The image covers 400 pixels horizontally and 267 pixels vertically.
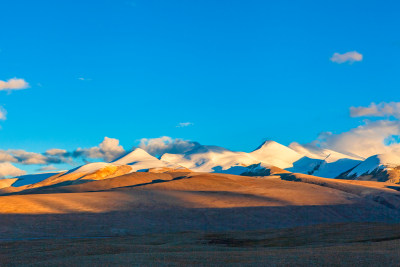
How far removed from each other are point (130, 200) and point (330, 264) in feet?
263

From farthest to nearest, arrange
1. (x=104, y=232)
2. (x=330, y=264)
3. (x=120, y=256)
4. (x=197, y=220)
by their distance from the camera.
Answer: (x=197, y=220)
(x=104, y=232)
(x=120, y=256)
(x=330, y=264)

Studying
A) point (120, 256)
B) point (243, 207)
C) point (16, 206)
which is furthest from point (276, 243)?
point (16, 206)

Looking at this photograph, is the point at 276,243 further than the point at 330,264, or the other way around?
the point at 276,243

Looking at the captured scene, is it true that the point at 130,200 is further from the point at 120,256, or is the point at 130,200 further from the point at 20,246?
the point at 120,256

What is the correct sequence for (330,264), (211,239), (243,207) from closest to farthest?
(330,264), (211,239), (243,207)

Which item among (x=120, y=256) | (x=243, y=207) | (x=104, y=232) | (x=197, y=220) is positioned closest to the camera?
(x=120, y=256)

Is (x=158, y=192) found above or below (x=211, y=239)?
above

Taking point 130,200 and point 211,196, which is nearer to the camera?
point 130,200

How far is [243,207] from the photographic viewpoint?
334 feet

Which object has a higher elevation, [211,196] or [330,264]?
[211,196]

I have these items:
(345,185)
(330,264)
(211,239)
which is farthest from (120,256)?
(345,185)

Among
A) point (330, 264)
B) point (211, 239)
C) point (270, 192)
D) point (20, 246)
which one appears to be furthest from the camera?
point (270, 192)

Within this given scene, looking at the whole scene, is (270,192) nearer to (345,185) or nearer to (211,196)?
(211,196)

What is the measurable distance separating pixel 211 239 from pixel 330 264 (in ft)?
99.1
